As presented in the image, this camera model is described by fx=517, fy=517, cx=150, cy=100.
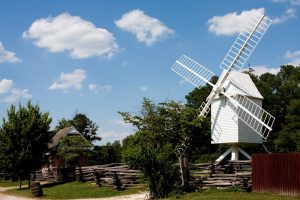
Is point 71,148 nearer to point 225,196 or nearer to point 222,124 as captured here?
point 222,124

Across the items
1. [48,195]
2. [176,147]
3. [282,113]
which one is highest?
[282,113]

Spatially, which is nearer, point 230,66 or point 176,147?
point 176,147

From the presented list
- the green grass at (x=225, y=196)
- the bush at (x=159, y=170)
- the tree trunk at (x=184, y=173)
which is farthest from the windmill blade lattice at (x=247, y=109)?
the green grass at (x=225, y=196)

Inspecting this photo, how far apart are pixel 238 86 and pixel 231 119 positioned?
2.83 metres

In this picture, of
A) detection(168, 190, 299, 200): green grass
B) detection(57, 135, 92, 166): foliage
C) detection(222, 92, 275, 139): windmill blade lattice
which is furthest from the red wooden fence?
detection(57, 135, 92, 166): foliage

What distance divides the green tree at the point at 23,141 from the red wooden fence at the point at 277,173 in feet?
73.2

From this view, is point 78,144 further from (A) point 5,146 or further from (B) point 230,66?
(B) point 230,66

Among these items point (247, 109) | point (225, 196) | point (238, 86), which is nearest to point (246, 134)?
point (247, 109)

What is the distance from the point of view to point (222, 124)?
40781mm

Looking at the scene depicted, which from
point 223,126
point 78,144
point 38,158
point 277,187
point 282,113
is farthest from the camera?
point 282,113

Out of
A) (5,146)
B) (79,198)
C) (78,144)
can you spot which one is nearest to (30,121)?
(5,146)

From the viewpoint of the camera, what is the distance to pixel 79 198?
3019 cm

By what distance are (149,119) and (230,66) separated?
13.3 metres

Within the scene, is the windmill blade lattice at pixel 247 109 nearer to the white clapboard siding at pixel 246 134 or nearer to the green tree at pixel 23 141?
the white clapboard siding at pixel 246 134
